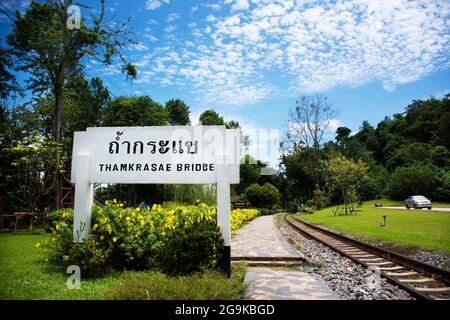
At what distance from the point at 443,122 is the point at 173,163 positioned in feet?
86.5

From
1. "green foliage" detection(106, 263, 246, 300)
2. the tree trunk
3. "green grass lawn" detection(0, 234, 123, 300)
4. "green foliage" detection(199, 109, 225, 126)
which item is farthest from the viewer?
"green foliage" detection(199, 109, 225, 126)

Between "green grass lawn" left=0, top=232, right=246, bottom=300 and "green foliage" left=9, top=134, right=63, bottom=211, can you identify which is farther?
"green foliage" left=9, top=134, right=63, bottom=211

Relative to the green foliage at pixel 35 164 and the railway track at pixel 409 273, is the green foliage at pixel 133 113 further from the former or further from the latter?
the railway track at pixel 409 273

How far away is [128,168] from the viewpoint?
546 centimetres

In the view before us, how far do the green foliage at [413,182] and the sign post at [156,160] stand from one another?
34.8 meters

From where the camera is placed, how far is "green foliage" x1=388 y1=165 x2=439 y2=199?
3266 cm

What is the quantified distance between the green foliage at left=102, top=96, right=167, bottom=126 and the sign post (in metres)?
23.0

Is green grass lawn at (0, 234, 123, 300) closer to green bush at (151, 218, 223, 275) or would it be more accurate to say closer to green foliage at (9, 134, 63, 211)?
green bush at (151, 218, 223, 275)

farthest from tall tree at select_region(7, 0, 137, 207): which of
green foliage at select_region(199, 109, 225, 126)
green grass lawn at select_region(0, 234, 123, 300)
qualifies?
green foliage at select_region(199, 109, 225, 126)

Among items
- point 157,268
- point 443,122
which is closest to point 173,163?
point 157,268

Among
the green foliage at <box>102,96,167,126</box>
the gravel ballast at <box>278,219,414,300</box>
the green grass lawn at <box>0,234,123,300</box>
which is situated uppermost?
the green foliage at <box>102,96,167,126</box>

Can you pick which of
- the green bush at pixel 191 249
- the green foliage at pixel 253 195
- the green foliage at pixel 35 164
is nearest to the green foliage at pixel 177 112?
the green foliage at pixel 253 195

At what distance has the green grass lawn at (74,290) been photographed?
359 centimetres

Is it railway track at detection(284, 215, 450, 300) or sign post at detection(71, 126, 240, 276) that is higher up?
sign post at detection(71, 126, 240, 276)
